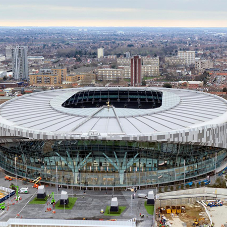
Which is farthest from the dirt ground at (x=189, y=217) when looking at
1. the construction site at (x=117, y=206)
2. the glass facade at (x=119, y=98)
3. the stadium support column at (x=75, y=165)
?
the glass facade at (x=119, y=98)

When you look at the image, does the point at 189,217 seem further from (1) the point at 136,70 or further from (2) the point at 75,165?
(1) the point at 136,70

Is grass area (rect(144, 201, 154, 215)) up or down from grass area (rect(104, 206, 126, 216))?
up

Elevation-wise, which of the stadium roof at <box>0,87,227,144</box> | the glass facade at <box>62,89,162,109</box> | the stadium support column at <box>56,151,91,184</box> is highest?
the stadium roof at <box>0,87,227,144</box>

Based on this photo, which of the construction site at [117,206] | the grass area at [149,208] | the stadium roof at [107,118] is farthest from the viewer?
the stadium roof at [107,118]

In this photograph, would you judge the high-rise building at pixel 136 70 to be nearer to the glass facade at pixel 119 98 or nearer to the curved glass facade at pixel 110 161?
the glass facade at pixel 119 98

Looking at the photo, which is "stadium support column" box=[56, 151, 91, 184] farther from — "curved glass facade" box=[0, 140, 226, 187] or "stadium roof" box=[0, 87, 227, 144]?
"stadium roof" box=[0, 87, 227, 144]

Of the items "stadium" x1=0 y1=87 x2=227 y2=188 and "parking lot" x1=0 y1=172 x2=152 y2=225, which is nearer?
"parking lot" x1=0 y1=172 x2=152 y2=225

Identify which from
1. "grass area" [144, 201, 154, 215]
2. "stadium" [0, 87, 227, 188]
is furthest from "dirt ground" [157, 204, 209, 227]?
"stadium" [0, 87, 227, 188]

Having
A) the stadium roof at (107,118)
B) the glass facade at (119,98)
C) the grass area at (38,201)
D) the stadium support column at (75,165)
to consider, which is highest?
the stadium roof at (107,118)
